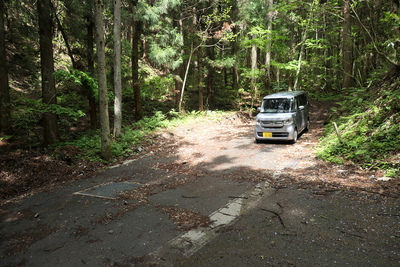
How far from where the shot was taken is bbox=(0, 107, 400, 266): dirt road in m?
3.66

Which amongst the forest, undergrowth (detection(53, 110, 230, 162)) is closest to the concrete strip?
the forest

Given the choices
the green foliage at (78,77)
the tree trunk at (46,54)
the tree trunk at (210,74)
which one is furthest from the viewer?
the tree trunk at (210,74)

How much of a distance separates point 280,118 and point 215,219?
7206 mm

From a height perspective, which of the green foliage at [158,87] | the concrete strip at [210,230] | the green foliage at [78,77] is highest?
the green foliage at [158,87]

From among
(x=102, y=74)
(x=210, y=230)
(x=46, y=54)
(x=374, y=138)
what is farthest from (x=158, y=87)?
(x=210, y=230)

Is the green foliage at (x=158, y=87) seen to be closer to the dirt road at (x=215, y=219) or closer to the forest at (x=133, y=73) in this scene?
the forest at (x=133, y=73)

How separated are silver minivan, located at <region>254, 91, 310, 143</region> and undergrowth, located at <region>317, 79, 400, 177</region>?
151 cm

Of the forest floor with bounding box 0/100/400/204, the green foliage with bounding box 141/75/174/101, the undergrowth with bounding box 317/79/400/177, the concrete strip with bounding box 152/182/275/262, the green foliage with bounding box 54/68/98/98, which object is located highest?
the green foliage with bounding box 141/75/174/101

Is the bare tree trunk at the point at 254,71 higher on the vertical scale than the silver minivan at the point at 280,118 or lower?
higher

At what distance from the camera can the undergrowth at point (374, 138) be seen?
687 centimetres

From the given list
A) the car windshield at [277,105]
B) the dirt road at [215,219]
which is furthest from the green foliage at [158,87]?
the dirt road at [215,219]

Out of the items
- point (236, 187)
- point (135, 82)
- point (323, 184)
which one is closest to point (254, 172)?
point (236, 187)

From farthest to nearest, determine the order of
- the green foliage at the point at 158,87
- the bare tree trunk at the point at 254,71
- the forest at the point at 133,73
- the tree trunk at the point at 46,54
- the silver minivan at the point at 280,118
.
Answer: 1. the green foliage at the point at 158,87
2. the bare tree trunk at the point at 254,71
3. the tree trunk at the point at 46,54
4. the silver minivan at the point at 280,118
5. the forest at the point at 133,73

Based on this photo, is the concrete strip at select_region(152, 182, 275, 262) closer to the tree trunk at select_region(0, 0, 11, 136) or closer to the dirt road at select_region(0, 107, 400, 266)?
the dirt road at select_region(0, 107, 400, 266)
